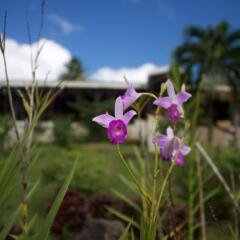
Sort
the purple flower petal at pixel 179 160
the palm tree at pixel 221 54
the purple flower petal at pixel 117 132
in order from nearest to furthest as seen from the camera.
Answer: the purple flower petal at pixel 117 132 → the purple flower petal at pixel 179 160 → the palm tree at pixel 221 54

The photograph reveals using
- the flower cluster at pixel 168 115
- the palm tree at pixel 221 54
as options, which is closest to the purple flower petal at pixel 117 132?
the flower cluster at pixel 168 115

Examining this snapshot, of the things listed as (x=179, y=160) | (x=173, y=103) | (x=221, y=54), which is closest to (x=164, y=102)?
(x=173, y=103)

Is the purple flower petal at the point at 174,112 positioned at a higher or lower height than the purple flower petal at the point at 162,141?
higher

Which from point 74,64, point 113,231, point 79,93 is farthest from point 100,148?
point 74,64

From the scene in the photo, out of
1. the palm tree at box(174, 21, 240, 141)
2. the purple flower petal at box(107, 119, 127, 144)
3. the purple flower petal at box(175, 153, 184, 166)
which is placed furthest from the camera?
the palm tree at box(174, 21, 240, 141)

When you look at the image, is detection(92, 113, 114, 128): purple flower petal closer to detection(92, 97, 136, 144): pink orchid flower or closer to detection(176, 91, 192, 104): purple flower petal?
detection(92, 97, 136, 144): pink orchid flower

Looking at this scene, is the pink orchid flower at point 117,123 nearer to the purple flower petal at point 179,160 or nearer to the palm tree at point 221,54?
the purple flower petal at point 179,160

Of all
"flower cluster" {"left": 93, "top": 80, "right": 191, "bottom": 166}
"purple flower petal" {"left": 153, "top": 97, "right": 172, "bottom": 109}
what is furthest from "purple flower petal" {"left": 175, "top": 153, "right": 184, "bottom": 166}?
"purple flower petal" {"left": 153, "top": 97, "right": 172, "bottom": 109}
